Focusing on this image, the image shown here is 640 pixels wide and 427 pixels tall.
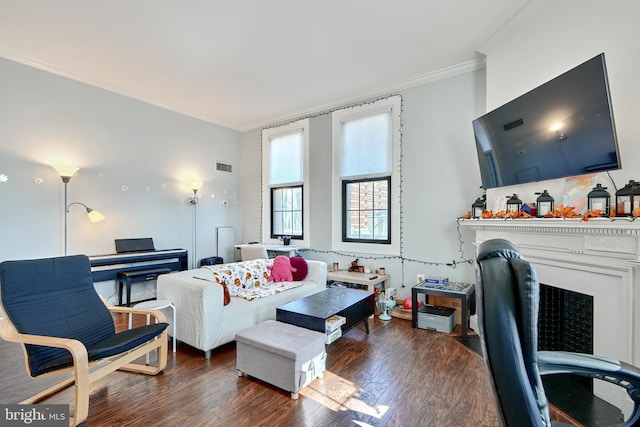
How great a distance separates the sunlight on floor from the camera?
6.21 feet

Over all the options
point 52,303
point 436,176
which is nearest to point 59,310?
point 52,303

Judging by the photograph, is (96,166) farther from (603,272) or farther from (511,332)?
(603,272)

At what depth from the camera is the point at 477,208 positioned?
326 cm

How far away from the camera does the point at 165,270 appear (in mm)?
4219

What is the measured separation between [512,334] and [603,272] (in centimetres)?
185

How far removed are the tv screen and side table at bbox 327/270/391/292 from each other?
1766mm

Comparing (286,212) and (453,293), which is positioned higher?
(286,212)

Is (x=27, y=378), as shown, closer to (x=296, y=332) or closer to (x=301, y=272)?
(x=296, y=332)

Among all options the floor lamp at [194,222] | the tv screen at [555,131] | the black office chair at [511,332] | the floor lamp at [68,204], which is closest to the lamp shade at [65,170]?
the floor lamp at [68,204]

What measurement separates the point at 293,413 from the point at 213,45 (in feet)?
11.5

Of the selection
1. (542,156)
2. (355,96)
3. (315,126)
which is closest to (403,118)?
(355,96)

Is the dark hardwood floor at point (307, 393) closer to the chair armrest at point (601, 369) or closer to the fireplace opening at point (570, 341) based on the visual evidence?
the fireplace opening at point (570, 341)

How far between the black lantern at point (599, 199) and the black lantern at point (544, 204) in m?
0.33

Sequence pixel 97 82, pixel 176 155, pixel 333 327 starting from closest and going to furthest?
pixel 333 327 → pixel 97 82 → pixel 176 155
